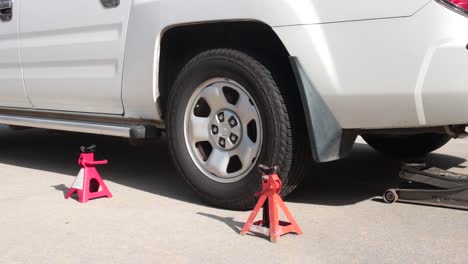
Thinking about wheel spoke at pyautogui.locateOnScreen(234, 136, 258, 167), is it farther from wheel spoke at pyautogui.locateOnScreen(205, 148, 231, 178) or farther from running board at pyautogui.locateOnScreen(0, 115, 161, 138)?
running board at pyautogui.locateOnScreen(0, 115, 161, 138)

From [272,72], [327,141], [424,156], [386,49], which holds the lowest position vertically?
[424,156]

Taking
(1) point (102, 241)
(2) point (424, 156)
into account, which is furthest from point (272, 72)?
(2) point (424, 156)

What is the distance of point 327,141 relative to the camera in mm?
3234

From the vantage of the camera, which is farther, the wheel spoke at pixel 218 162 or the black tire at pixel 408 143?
the black tire at pixel 408 143

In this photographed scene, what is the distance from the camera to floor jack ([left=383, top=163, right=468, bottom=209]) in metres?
3.51

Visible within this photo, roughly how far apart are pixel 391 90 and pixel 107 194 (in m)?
2.08

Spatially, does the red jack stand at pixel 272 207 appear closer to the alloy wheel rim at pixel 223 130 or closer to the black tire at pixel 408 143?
the alloy wheel rim at pixel 223 130

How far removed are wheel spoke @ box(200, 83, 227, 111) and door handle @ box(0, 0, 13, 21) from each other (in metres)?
2.05

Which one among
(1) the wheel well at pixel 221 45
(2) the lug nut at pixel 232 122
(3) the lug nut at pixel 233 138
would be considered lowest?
(3) the lug nut at pixel 233 138

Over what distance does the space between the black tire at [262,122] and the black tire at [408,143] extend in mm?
1681

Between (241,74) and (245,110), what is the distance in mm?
219

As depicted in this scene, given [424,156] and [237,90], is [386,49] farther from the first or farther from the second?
[424,156]

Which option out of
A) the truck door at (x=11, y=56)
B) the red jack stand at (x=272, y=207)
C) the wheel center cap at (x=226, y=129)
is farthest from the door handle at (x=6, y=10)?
the red jack stand at (x=272, y=207)

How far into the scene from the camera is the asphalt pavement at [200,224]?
288 centimetres
